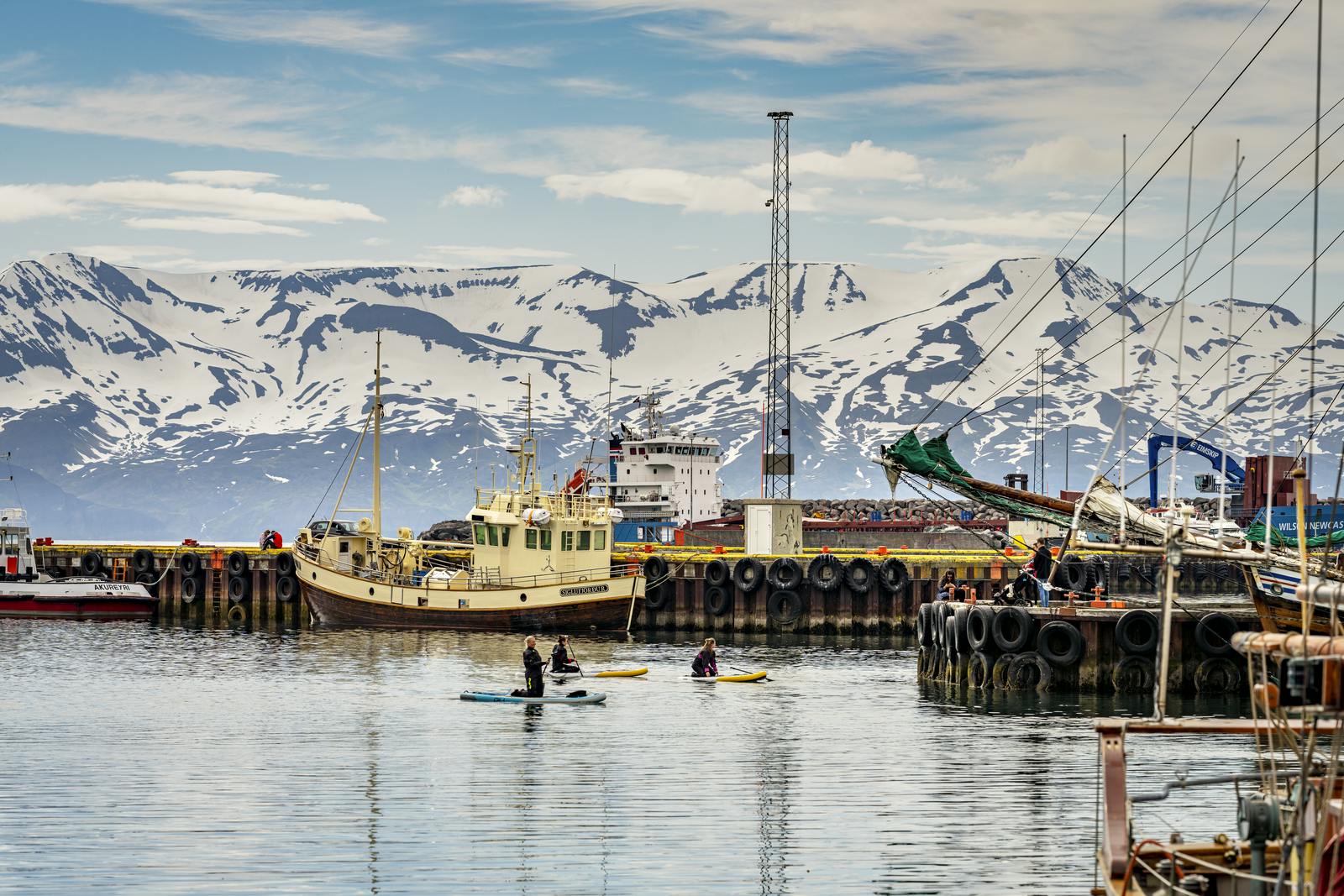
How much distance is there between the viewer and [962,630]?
50.2 metres

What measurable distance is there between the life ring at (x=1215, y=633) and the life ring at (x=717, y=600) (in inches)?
1206

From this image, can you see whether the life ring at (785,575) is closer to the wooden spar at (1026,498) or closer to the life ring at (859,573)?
the life ring at (859,573)

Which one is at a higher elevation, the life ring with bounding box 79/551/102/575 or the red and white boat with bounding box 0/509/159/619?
the life ring with bounding box 79/551/102/575

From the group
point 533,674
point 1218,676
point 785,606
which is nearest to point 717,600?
point 785,606

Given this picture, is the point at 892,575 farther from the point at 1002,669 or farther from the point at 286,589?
the point at 286,589

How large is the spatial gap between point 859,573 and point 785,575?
3330mm

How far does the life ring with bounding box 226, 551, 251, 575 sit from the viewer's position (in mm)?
85812

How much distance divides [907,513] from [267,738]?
134m

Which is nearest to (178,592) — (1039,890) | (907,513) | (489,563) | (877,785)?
(489,563)

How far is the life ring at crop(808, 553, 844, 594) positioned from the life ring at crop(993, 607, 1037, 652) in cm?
2612

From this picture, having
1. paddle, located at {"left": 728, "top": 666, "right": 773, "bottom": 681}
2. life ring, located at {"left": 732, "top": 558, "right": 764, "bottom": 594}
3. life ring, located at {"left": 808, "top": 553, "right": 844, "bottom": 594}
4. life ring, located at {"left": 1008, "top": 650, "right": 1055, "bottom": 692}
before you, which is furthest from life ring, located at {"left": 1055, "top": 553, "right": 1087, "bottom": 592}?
life ring, located at {"left": 1008, "top": 650, "right": 1055, "bottom": 692}

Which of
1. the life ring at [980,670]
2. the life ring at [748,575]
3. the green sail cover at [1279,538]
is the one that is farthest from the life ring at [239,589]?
the green sail cover at [1279,538]

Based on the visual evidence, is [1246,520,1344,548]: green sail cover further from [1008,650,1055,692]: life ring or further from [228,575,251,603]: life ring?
[228,575,251,603]: life ring

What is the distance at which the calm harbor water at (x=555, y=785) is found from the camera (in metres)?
26.1
